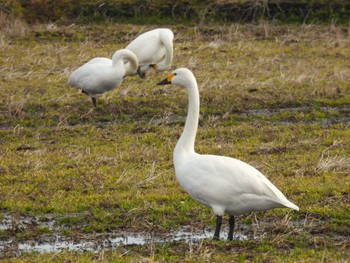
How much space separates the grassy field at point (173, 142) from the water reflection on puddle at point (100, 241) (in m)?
0.13

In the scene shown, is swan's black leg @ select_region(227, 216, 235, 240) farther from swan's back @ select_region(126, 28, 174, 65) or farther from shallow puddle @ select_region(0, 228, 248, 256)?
swan's back @ select_region(126, 28, 174, 65)

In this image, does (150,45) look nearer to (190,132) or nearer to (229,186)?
(190,132)

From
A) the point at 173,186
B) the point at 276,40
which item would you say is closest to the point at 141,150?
the point at 173,186

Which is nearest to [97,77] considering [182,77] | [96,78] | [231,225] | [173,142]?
[96,78]

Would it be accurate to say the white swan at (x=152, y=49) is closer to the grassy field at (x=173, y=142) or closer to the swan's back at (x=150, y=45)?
the swan's back at (x=150, y=45)

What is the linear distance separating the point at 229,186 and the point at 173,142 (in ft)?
15.0

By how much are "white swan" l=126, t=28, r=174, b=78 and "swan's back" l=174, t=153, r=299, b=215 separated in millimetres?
9127

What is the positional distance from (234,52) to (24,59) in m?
4.76

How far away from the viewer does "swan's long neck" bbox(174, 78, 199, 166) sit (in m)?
8.31

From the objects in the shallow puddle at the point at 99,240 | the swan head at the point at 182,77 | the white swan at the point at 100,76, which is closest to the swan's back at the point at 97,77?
the white swan at the point at 100,76

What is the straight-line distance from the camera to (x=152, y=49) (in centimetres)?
1722

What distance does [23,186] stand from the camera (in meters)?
9.89

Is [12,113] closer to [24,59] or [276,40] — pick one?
[24,59]

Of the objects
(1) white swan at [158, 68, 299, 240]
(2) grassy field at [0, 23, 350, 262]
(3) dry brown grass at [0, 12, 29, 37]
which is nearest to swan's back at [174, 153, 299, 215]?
(1) white swan at [158, 68, 299, 240]
